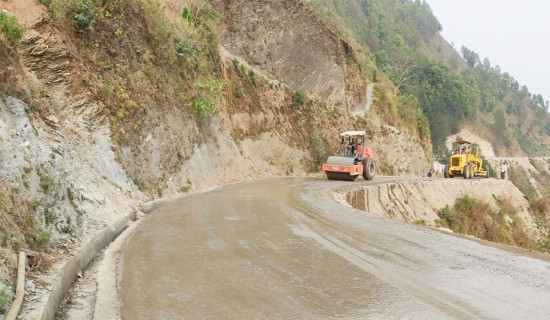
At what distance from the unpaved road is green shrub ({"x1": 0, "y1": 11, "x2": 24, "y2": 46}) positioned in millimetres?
4905

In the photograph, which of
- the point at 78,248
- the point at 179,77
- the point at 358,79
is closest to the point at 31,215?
the point at 78,248

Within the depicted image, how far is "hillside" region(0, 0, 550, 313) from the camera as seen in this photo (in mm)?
6488

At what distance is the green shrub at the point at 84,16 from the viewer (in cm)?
1224

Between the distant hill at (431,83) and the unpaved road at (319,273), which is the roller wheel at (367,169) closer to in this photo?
the unpaved road at (319,273)

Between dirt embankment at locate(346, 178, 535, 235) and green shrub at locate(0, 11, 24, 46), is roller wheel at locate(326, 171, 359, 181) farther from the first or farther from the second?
green shrub at locate(0, 11, 24, 46)

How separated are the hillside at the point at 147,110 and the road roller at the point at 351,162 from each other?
4.79m

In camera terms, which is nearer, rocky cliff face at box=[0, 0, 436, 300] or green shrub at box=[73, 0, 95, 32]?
rocky cliff face at box=[0, 0, 436, 300]

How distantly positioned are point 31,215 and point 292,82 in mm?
31674

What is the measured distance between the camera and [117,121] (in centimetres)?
1198

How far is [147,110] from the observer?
541 inches

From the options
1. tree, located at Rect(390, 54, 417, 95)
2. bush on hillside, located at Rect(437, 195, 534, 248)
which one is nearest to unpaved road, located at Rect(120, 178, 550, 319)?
bush on hillside, located at Rect(437, 195, 534, 248)

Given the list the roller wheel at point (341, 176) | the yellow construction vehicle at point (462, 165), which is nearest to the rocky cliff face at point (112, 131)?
the roller wheel at point (341, 176)

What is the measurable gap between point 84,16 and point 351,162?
13.9 m

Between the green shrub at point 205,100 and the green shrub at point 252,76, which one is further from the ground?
the green shrub at point 252,76
